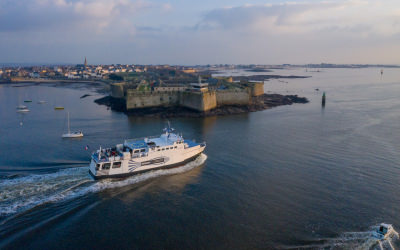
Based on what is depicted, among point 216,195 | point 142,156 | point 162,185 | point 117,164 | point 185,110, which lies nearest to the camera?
point 216,195

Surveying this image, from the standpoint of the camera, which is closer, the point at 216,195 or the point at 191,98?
the point at 216,195

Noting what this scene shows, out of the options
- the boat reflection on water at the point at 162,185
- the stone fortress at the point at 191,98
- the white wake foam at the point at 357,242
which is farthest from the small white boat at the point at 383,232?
the stone fortress at the point at 191,98

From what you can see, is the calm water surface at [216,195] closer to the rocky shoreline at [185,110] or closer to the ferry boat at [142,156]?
the ferry boat at [142,156]

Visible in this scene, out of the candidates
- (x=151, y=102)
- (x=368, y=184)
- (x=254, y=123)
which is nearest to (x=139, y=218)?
(x=368, y=184)

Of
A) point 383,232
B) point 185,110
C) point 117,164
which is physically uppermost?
point 185,110

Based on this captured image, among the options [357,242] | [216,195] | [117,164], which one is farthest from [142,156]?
[357,242]

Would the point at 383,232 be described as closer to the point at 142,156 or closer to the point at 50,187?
the point at 142,156

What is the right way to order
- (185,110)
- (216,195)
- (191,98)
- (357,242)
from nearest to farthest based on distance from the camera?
(357,242) < (216,195) < (185,110) < (191,98)
